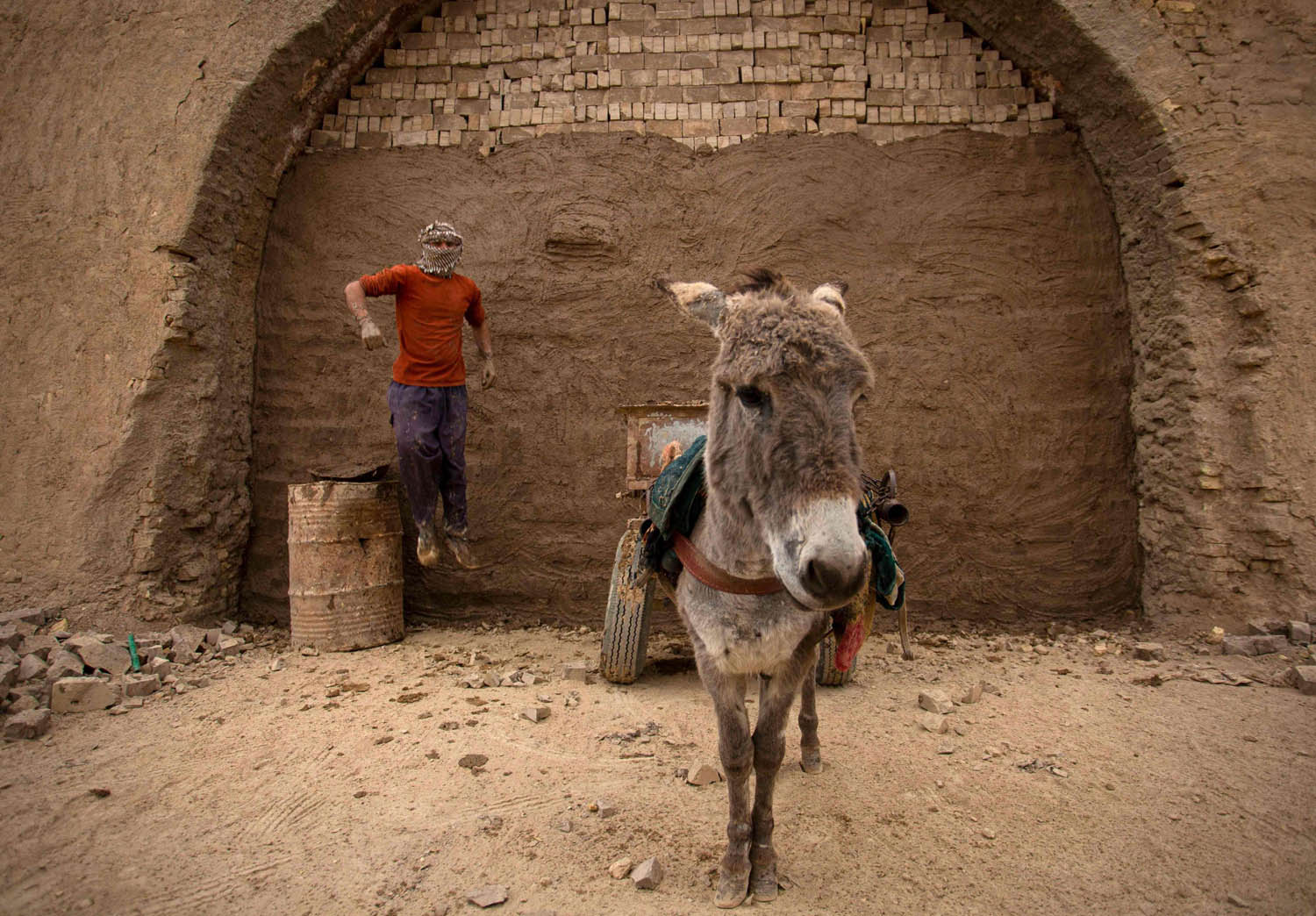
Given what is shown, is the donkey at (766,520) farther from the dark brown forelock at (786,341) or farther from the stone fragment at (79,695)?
the stone fragment at (79,695)

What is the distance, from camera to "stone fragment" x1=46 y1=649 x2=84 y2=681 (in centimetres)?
355

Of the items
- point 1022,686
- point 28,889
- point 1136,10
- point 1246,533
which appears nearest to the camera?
point 28,889

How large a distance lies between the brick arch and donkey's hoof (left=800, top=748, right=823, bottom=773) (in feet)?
10.1

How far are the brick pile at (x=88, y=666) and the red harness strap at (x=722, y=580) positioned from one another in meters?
3.22

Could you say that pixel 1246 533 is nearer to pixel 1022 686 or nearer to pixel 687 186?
pixel 1022 686

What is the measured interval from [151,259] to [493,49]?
2918 millimetres

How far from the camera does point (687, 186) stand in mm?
5082

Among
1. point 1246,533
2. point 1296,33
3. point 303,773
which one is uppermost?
point 1296,33

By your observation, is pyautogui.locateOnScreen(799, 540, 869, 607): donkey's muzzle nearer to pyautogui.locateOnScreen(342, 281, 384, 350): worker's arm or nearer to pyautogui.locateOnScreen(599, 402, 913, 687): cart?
pyautogui.locateOnScreen(599, 402, 913, 687): cart

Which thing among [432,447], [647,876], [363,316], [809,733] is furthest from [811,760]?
[363,316]

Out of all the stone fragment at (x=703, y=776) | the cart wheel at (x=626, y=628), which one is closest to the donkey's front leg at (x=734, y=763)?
the stone fragment at (x=703, y=776)

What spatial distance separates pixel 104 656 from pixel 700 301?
4.06 metres

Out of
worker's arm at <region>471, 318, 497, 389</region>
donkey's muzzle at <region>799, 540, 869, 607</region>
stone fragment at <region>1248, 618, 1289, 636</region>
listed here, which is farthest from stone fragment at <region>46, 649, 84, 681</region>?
stone fragment at <region>1248, 618, 1289, 636</region>

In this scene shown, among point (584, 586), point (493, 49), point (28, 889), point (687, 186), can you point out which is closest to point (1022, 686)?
point (584, 586)
